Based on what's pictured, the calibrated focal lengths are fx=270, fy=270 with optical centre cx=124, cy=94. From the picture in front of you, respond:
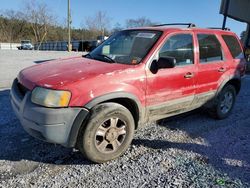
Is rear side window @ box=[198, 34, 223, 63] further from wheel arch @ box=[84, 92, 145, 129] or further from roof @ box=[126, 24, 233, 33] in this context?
wheel arch @ box=[84, 92, 145, 129]

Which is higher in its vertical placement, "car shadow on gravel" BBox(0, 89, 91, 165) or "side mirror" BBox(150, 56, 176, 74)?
"side mirror" BBox(150, 56, 176, 74)

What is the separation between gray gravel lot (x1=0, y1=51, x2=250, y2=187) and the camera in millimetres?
3123

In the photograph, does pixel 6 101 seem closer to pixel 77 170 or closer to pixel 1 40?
pixel 77 170

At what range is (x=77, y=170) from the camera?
10.9 ft

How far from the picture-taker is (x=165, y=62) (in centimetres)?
376

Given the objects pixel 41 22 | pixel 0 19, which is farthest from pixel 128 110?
pixel 0 19

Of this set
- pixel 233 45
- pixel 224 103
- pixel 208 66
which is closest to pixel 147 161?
pixel 208 66

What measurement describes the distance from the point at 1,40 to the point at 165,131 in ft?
203

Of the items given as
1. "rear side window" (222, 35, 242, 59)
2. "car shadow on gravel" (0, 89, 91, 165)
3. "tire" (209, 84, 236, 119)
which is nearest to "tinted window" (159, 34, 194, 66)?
"rear side window" (222, 35, 242, 59)

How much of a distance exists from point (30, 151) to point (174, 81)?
2319 mm

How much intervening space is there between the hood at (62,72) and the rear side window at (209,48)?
170cm

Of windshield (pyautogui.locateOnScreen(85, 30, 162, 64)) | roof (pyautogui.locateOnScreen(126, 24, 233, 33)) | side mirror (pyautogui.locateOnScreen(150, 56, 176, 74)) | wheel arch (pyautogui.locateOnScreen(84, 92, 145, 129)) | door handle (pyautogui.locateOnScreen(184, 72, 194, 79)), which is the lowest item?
wheel arch (pyautogui.locateOnScreen(84, 92, 145, 129))

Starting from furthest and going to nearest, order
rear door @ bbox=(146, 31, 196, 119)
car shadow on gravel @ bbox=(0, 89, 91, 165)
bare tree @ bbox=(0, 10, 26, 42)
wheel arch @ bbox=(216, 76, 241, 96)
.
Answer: bare tree @ bbox=(0, 10, 26, 42)
wheel arch @ bbox=(216, 76, 241, 96)
rear door @ bbox=(146, 31, 196, 119)
car shadow on gravel @ bbox=(0, 89, 91, 165)

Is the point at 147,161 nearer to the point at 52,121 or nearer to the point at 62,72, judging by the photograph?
the point at 52,121
